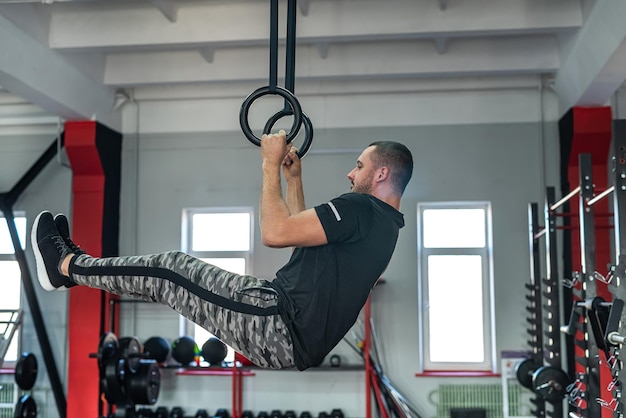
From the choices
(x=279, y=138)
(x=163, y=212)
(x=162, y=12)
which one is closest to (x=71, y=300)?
(x=163, y=212)

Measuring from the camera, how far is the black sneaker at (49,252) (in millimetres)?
2400

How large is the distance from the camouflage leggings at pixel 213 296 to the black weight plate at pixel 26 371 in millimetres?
4340

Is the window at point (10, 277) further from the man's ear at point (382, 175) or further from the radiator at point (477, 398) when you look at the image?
the man's ear at point (382, 175)

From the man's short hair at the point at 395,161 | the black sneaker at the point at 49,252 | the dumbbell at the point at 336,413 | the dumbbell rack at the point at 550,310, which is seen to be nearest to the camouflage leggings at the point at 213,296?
the black sneaker at the point at 49,252

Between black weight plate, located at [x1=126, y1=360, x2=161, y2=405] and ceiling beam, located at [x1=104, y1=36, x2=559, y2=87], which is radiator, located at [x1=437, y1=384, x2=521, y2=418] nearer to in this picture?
black weight plate, located at [x1=126, y1=360, x2=161, y2=405]

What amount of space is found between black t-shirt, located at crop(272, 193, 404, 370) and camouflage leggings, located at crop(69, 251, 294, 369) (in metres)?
0.05

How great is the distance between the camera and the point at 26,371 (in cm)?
621

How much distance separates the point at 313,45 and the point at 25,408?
3.95 metres

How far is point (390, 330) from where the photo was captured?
6.38 m

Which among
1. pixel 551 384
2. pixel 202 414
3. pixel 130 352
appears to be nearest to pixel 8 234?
pixel 130 352

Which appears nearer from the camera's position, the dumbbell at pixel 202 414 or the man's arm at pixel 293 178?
the man's arm at pixel 293 178

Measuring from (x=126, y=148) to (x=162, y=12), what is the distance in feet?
6.68

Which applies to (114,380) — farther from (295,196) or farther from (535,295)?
(295,196)

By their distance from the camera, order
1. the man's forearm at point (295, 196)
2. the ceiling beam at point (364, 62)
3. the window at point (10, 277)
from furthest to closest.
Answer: the window at point (10, 277) → the ceiling beam at point (364, 62) → the man's forearm at point (295, 196)
